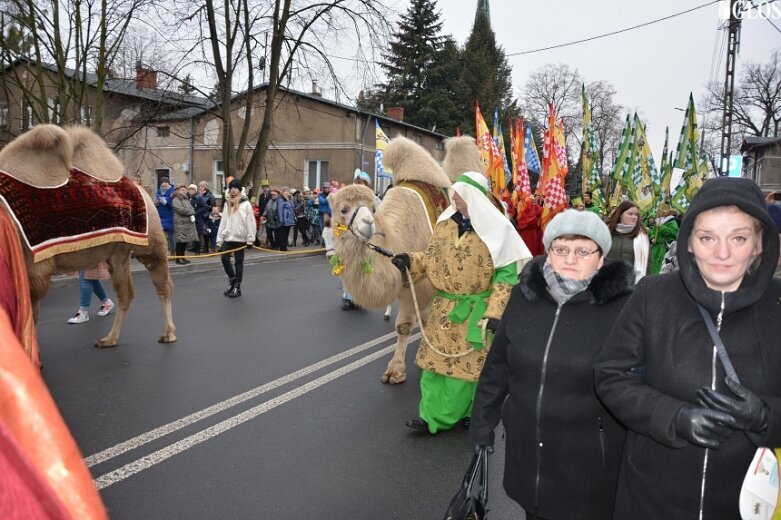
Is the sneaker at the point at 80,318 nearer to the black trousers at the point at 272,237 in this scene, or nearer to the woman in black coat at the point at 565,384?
the woman in black coat at the point at 565,384

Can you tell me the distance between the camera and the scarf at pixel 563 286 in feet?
7.82

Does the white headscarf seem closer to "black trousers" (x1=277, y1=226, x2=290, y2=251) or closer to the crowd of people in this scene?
the crowd of people

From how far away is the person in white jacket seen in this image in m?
10.1

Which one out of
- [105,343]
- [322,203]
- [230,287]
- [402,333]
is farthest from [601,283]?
[322,203]

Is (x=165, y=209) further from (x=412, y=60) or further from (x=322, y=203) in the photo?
(x=412, y=60)

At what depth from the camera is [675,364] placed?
70.3 inches

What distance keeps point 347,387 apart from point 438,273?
5.93 ft

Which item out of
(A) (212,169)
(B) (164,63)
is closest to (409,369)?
(B) (164,63)

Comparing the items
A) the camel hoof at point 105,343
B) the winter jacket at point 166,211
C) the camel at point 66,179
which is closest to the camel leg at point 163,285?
the camel at point 66,179

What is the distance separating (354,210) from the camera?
16.4 feet

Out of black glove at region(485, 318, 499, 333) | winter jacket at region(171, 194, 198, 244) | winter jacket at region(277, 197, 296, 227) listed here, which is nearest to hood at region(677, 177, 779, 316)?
black glove at region(485, 318, 499, 333)

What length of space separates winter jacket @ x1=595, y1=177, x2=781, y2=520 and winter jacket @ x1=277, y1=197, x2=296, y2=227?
16596mm

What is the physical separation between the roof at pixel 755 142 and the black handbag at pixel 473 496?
5276 cm

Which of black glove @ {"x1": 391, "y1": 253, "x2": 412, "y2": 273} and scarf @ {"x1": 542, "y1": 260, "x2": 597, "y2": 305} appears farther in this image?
black glove @ {"x1": 391, "y1": 253, "x2": 412, "y2": 273}
